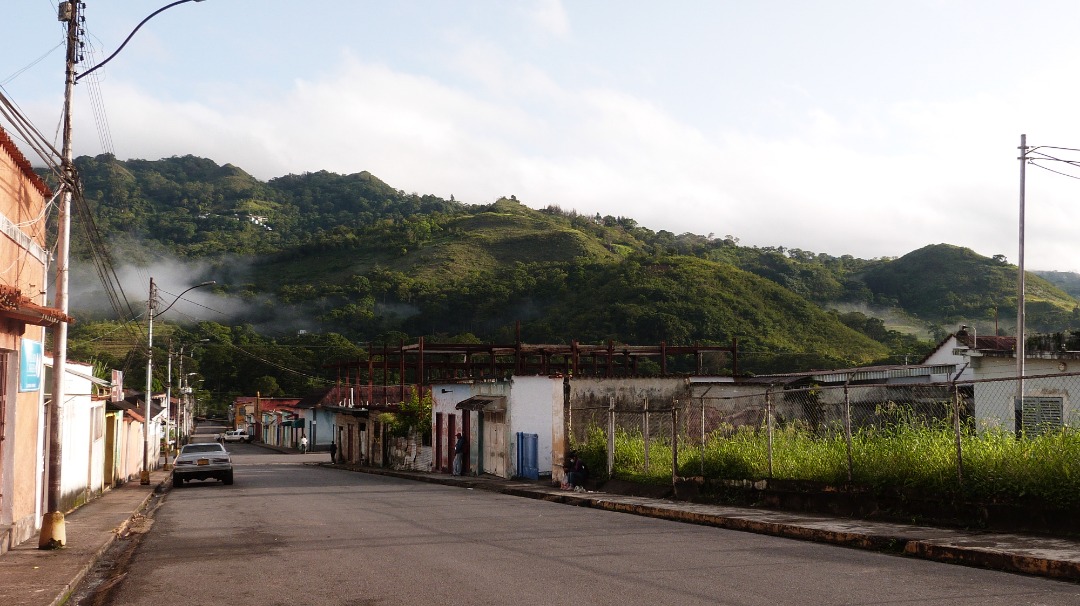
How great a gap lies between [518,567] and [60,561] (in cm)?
649

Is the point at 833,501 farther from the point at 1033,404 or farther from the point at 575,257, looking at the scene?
the point at 575,257

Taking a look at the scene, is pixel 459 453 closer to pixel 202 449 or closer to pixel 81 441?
pixel 202 449

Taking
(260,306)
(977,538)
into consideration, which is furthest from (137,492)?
(260,306)

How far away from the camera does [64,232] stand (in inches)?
588

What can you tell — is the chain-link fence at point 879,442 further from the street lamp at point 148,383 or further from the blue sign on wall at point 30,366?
the street lamp at point 148,383

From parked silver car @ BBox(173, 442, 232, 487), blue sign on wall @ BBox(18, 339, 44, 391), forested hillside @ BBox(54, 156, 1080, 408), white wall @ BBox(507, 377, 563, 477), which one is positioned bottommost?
parked silver car @ BBox(173, 442, 232, 487)

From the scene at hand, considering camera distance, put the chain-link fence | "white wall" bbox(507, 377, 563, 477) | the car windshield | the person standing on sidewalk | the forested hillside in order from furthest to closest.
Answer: the forested hillside, the person standing on sidewalk, the car windshield, "white wall" bbox(507, 377, 563, 477), the chain-link fence

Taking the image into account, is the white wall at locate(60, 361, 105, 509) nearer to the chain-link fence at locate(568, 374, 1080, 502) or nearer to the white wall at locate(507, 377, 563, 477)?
the white wall at locate(507, 377, 563, 477)

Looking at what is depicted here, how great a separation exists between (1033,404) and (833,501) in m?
9.86

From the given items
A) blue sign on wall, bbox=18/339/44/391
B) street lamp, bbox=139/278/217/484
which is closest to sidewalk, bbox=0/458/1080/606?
blue sign on wall, bbox=18/339/44/391

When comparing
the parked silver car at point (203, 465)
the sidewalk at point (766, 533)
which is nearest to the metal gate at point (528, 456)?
the sidewalk at point (766, 533)

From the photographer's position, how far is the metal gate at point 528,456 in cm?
3072

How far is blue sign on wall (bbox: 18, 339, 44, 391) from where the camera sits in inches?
Answer: 560

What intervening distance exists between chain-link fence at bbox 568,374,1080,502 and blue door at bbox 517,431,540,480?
8.32 feet
